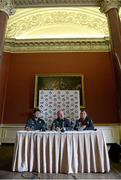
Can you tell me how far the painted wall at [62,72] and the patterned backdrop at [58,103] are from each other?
442 mm

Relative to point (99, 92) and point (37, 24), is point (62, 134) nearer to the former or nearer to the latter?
point (99, 92)

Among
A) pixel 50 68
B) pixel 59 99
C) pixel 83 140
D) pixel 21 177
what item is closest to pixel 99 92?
pixel 59 99

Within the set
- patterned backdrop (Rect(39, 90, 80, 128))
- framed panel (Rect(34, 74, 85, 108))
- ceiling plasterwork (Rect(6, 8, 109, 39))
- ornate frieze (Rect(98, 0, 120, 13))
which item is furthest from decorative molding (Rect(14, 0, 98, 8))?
patterned backdrop (Rect(39, 90, 80, 128))

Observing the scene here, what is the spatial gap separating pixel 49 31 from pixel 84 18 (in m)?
1.56

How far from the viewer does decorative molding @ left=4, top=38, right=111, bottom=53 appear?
6512 millimetres

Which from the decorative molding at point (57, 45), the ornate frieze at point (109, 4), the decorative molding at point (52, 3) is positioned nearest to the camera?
the ornate frieze at point (109, 4)

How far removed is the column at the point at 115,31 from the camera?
318 centimetres

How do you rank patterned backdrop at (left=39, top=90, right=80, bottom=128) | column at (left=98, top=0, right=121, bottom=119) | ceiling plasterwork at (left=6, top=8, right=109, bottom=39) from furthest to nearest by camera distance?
ceiling plasterwork at (left=6, top=8, right=109, bottom=39)
patterned backdrop at (left=39, top=90, right=80, bottom=128)
column at (left=98, top=0, right=121, bottom=119)

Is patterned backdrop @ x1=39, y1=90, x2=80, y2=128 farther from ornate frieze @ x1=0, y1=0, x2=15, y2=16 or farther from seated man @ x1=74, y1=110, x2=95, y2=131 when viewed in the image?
ornate frieze @ x1=0, y1=0, x2=15, y2=16

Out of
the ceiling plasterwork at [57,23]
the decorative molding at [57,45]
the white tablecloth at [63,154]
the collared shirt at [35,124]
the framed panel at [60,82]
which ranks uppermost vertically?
the ceiling plasterwork at [57,23]

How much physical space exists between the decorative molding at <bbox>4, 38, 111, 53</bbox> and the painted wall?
225 millimetres

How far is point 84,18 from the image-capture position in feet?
A: 20.4

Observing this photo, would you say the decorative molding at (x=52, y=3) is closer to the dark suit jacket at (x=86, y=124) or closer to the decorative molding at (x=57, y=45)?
the decorative molding at (x=57, y=45)

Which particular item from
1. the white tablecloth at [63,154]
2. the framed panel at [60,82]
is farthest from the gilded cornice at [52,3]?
the white tablecloth at [63,154]
